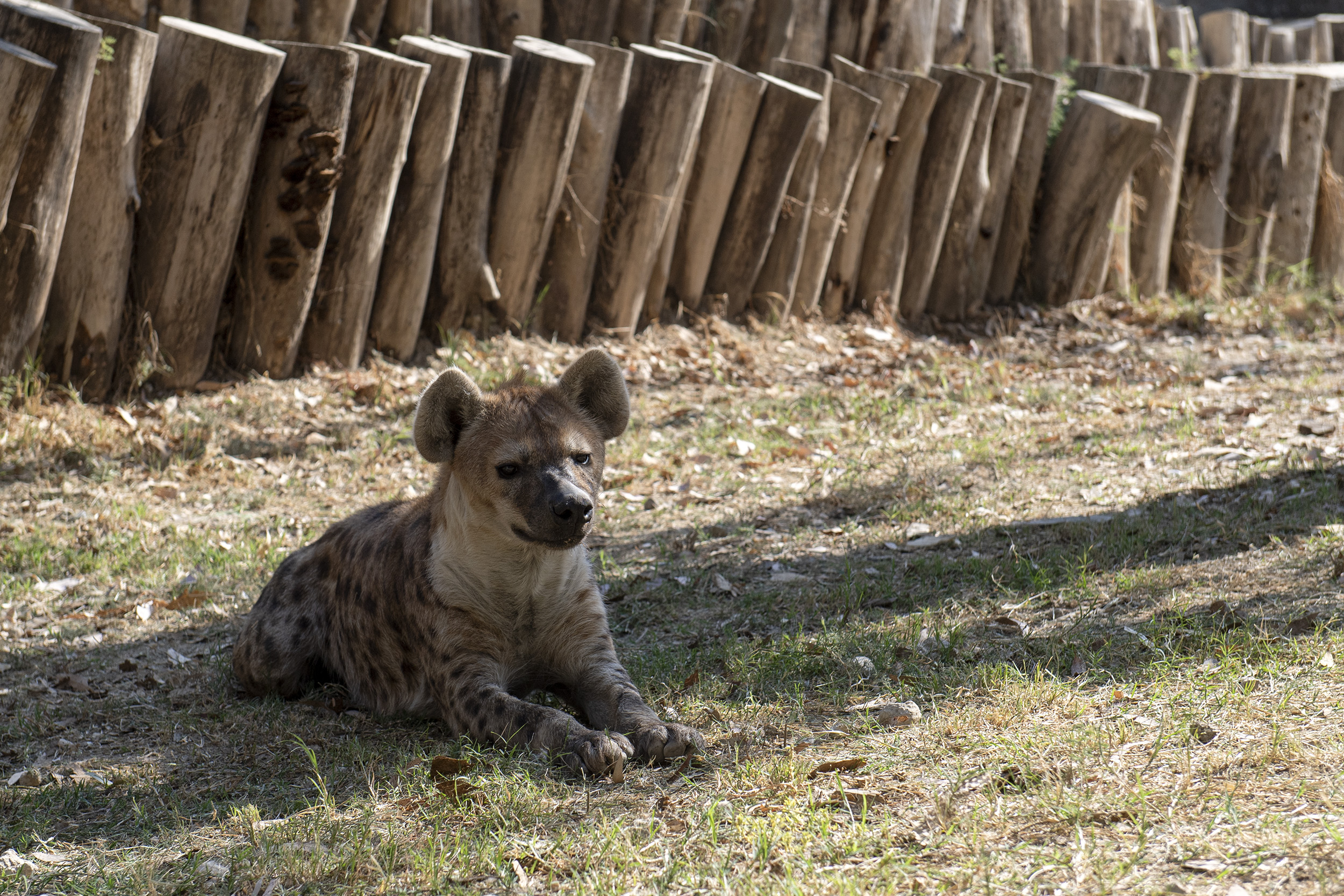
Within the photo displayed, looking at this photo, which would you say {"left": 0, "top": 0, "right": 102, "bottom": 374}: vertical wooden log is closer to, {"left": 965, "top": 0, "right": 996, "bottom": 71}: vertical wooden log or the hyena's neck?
the hyena's neck

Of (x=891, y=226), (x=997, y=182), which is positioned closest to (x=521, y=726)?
(x=891, y=226)

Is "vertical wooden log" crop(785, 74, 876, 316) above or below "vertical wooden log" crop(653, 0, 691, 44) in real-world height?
below

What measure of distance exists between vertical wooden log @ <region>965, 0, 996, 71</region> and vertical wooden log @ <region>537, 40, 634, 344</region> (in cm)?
369

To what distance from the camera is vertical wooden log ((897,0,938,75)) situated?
9961 millimetres

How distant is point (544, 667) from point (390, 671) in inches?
22.1

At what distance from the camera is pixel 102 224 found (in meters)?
6.40

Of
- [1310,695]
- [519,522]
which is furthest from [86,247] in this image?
[1310,695]

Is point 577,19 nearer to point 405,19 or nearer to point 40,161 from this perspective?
point 405,19

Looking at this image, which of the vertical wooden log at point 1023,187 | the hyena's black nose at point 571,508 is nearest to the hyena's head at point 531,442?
the hyena's black nose at point 571,508

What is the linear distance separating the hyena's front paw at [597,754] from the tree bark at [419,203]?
15.3 feet

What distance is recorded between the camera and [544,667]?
13.5 ft

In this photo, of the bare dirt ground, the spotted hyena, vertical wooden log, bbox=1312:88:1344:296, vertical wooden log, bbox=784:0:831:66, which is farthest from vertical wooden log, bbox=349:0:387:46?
vertical wooden log, bbox=1312:88:1344:296

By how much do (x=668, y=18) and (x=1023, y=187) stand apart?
3110 mm

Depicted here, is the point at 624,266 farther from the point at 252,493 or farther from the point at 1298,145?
the point at 1298,145
